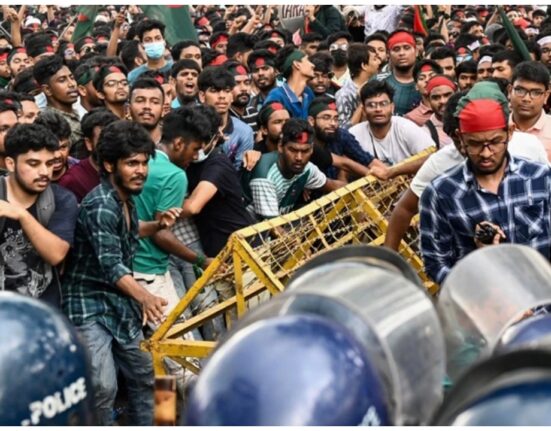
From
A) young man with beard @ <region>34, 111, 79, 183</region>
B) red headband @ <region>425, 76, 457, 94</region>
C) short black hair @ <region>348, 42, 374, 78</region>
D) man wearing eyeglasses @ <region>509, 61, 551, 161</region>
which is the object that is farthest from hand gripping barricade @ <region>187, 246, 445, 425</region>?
short black hair @ <region>348, 42, 374, 78</region>

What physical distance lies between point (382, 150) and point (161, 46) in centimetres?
327

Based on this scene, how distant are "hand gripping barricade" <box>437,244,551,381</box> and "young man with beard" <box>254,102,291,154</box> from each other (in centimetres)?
458

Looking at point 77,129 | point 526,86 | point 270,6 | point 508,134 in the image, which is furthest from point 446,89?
point 270,6

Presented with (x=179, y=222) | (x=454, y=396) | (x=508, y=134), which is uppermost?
(x=454, y=396)

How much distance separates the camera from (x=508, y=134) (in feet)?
14.6

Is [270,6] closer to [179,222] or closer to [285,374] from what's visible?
[179,222]

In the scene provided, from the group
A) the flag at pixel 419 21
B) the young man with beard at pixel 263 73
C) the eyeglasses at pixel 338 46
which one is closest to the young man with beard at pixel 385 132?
the young man with beard at pixel 263 73

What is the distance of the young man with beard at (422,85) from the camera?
8648 mm

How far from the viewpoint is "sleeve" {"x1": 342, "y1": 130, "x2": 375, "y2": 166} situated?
303 inches

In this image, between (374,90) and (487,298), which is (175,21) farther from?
(487,298)

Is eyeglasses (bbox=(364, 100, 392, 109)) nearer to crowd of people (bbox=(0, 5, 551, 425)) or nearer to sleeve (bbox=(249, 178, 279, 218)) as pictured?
crowd of people (bbox=(0, 5, 551, 425))

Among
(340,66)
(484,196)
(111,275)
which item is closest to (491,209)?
(484,196)

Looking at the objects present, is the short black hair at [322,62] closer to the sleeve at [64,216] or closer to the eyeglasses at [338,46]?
the eyeglasses at [338,46]

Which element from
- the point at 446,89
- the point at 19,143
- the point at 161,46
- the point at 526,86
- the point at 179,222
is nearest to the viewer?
the point at 19,143
